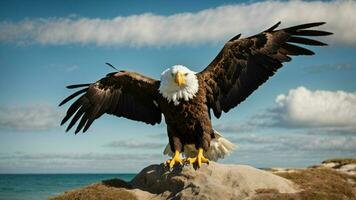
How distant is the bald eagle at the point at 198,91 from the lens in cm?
1177

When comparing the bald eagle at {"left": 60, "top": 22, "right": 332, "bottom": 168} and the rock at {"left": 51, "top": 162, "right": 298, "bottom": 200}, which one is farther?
the rock at {"left": 51, "top": 162, "right": 298, "bottom": 200}

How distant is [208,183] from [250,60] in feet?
10.0

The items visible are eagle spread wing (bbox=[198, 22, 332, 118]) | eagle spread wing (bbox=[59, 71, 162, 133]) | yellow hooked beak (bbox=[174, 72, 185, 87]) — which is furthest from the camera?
eagle spread wing (bbox=[59, 71, 162, 133])

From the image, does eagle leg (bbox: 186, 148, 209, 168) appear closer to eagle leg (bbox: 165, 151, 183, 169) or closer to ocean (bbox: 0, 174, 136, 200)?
eagle leg (bbox: 165, 151, 183, 169)

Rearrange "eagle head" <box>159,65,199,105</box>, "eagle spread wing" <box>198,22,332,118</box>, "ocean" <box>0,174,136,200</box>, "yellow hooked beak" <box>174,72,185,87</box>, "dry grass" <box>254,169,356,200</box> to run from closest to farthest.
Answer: "yellow hooked beak" <box>174,72,185,87</box> → "eagle head" <box>159,65,199,105</box> → "eagle spread wing" <box>198,22,332,118</box> → "dry grass" <box>254,169,356,200</box> → "ocean" <box>0,174,136,200</box>

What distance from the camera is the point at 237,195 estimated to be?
12.2 meters

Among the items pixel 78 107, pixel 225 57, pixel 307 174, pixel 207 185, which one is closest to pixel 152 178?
pixel 207 185

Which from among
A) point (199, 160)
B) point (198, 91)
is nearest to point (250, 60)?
point (198, 91)

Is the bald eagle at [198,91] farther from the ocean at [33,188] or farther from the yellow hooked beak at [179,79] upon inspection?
the ocean at [33,188]

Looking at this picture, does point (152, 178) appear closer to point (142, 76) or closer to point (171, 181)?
point (171, 181)

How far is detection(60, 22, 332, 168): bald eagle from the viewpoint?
11773 millimetres

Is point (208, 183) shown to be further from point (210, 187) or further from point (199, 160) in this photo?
point (199, 160)

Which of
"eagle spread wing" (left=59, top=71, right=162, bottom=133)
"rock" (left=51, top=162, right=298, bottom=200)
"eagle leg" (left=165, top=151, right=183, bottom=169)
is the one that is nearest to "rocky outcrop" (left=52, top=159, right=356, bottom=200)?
"rock" (left=51, top=162, right=298, bottom=200)

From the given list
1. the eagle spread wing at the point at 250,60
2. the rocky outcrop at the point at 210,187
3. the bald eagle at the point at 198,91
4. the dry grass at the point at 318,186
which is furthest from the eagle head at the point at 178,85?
the dry grass at the point at 318,186
